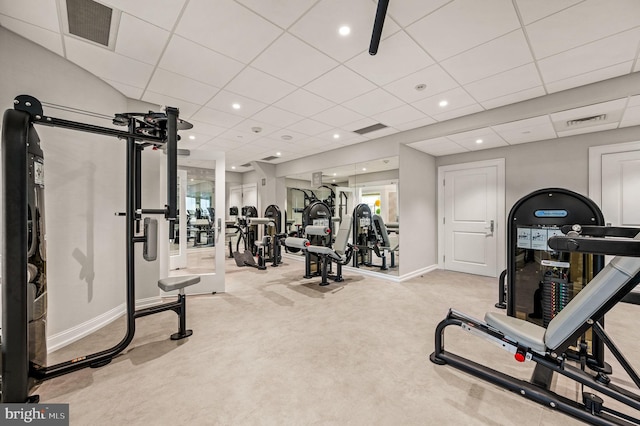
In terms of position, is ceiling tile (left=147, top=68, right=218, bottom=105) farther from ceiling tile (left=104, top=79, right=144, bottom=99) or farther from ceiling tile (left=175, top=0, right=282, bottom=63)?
ceiling tile (left=175, top=0, right=282, bottom=63)

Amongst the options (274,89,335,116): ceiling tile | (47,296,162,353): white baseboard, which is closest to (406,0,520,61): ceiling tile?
(274,89,335,116): ceiling tile

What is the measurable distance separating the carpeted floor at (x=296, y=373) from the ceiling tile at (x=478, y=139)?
107 inches

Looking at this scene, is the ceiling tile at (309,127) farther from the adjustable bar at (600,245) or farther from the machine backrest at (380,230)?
the adjustable bar at (600,245)

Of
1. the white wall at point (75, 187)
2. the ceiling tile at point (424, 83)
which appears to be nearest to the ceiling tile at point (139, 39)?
the white wall at point (75, 187)

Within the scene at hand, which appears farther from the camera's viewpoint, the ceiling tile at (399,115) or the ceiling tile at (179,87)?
the ceiling tile at (399,115)

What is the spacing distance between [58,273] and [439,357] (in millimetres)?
3666

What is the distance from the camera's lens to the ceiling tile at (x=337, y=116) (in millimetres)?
3875

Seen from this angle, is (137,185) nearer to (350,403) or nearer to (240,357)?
(240,357)

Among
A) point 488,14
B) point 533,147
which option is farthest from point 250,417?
point 533,147

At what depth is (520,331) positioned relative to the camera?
176 centimetres

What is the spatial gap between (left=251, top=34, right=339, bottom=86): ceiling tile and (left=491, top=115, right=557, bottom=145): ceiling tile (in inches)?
115

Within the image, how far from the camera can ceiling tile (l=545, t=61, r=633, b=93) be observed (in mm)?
2676

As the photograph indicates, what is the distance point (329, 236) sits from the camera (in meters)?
5.28

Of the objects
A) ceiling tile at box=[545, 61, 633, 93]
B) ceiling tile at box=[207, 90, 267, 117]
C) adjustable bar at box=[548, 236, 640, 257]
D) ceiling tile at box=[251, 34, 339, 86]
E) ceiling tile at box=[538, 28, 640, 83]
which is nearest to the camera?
adjustable bar at box=[548, 236, 640, 257]
